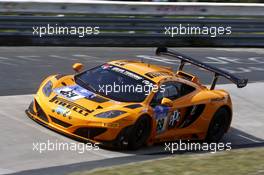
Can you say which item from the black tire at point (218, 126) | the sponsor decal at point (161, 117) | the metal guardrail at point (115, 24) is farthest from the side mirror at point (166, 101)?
the metal guardrail at point (115, 24)

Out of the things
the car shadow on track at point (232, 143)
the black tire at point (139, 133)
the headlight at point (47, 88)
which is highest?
the headlight at point (47, 88)

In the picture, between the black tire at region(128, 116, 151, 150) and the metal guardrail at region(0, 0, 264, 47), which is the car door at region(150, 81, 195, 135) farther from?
the metal guardrail at region(0, 0, 264, 47)

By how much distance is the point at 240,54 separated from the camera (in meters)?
21.9

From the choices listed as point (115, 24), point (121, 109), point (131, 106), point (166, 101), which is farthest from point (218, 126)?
point (115, 24)

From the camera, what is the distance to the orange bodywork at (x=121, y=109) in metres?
10.2

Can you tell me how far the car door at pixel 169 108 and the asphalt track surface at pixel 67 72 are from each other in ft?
1.27

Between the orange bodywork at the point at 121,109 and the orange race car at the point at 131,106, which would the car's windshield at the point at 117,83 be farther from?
the orange bodywork at the point at 121,109

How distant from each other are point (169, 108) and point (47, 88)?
1.96m

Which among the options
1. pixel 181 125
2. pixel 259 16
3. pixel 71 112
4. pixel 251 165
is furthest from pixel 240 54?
pixel 251 165

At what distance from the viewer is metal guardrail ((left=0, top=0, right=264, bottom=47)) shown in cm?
1809

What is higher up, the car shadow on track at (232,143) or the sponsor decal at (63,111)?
the sponsor decal at (63,111)

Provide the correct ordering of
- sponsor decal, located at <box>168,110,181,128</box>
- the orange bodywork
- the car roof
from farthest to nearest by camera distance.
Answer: the car roof, sponsor decal, located at <box>168,110,181,128</box>, the orange bodywork

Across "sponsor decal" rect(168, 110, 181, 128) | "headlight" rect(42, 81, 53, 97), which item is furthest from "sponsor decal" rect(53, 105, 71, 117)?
"sponsor decal" rect(168, 110, 181, 128)

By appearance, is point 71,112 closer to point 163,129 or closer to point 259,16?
point 163,129
